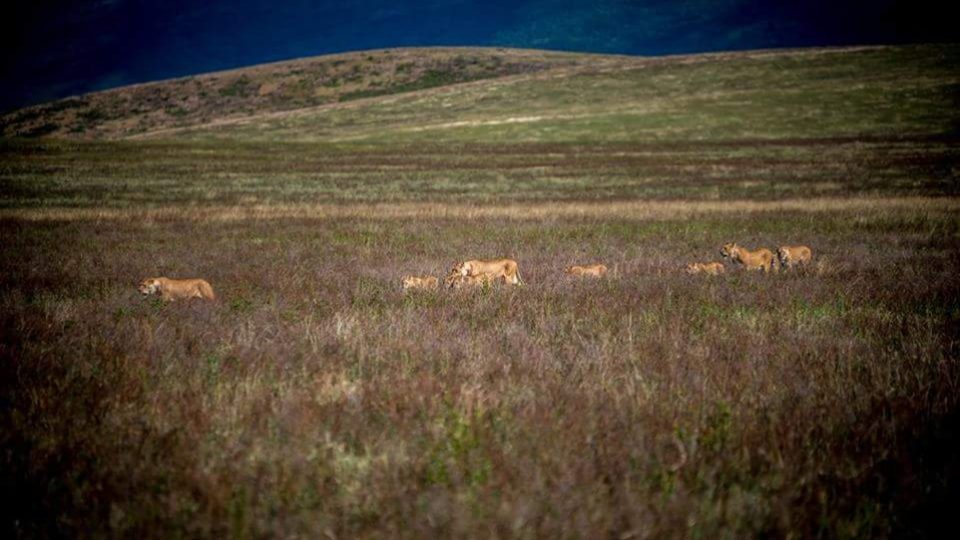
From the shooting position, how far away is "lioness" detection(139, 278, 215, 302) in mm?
8914

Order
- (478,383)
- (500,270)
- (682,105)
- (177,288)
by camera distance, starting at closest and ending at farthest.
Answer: (478,383)
(177,288)
(500,270)
(682,105)

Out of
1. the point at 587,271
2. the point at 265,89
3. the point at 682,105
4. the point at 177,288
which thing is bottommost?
the point at 682,105

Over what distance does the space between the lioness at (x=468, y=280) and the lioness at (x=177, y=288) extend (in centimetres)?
411

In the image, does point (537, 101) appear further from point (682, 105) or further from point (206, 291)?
point (206, 291)

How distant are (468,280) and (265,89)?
419ft

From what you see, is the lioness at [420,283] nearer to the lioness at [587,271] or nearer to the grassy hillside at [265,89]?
the lioness at [587,271]

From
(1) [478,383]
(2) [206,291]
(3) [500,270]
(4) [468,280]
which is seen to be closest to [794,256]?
(3) [500,270]

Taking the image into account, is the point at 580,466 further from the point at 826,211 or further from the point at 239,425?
the point at 826,211

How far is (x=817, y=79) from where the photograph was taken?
281 feet

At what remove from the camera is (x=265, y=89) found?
121 meters

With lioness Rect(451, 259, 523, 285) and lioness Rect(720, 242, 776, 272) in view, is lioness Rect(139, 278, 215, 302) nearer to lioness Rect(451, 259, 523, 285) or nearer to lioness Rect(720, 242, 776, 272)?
lioness Rect(451, 259, 523, 285)

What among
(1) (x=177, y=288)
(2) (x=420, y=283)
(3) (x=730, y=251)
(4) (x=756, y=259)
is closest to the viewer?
(1) (x=177, y=288)

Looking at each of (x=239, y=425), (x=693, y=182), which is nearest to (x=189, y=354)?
(x=239, y=425)

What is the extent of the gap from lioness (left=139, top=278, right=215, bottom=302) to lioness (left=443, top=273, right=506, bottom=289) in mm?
4107
